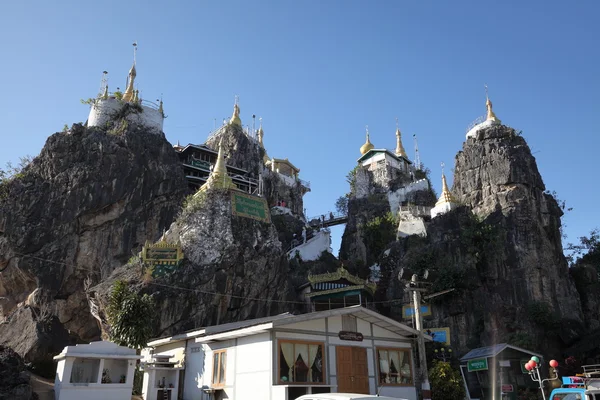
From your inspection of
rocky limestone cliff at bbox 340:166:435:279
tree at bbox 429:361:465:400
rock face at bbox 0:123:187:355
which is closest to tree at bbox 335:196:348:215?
rocky limestone cliff at bbox 340:166:435:279

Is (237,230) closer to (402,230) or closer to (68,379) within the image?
(68,379)

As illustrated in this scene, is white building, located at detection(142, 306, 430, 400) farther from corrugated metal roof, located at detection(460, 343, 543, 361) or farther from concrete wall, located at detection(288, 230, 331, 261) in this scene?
concrete wall, located at detection(288, 230, 331, 261)

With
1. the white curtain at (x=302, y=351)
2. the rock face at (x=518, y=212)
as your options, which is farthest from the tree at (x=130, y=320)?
the rock face at (x=518, y=212)

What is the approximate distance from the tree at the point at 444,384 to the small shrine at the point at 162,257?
62.8 ft

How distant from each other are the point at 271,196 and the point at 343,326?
5076 cm

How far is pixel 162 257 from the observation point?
35.0 m

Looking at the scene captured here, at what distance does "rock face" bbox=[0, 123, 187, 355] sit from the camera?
42.0 metres

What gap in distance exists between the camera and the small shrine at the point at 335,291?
44.5m

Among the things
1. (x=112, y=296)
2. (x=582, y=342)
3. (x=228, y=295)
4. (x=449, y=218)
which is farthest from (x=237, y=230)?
(x=582, y=342)

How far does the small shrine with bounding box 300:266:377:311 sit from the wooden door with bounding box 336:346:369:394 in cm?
2278

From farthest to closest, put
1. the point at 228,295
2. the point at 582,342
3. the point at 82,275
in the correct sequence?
the point at 82,275
the point at 582,342
the point at 228,295

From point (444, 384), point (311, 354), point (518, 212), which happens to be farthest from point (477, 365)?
point (518, 212)

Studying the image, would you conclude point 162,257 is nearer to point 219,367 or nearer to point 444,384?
point 219,367

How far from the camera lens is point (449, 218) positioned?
50.5 meters
